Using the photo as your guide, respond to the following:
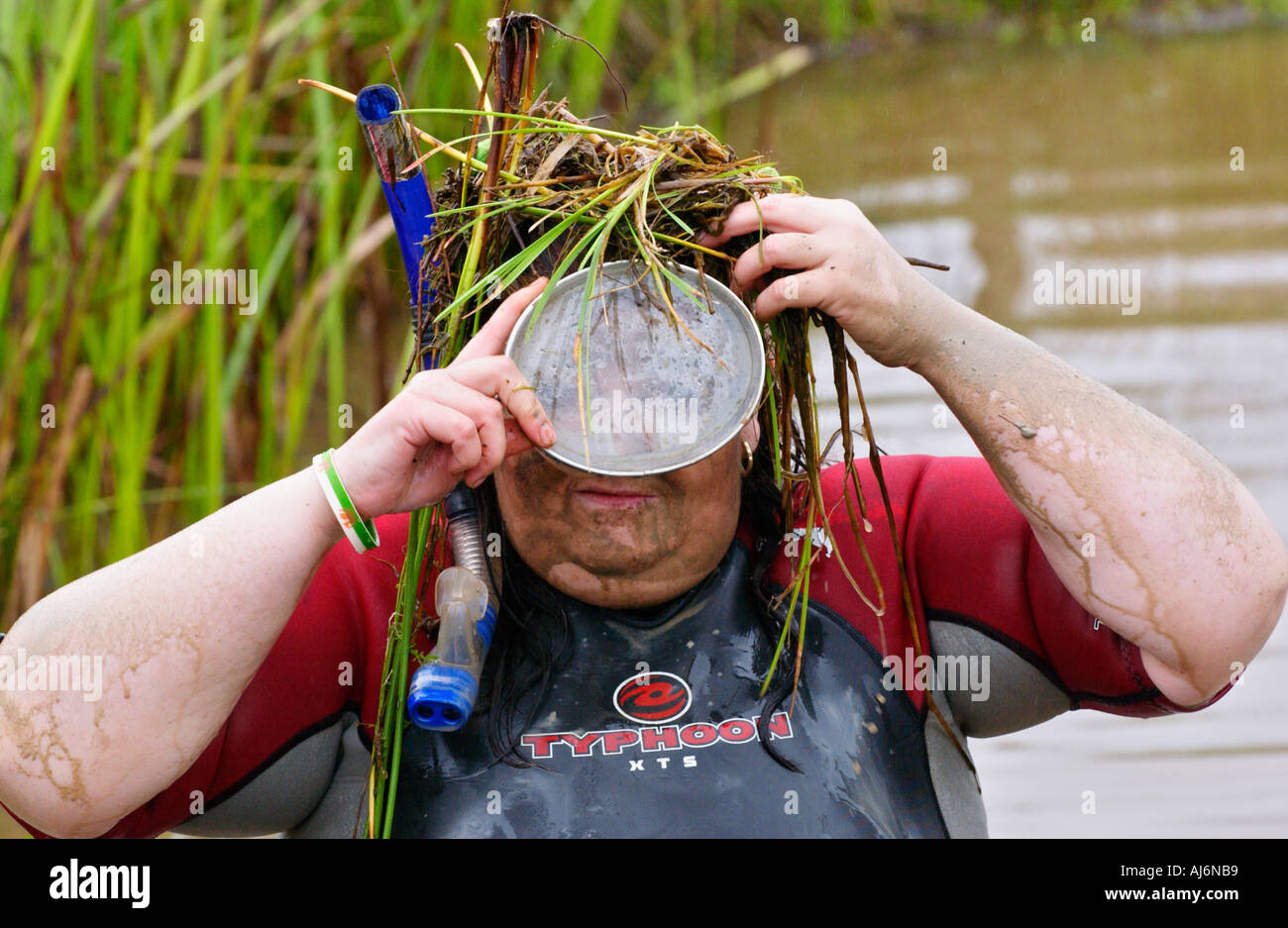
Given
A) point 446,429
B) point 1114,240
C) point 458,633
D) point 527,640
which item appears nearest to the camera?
point 446,429

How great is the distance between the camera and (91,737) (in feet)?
4.68

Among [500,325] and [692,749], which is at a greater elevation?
[500,325]

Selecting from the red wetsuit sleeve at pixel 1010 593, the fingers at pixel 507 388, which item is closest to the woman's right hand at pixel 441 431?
the fingers at pixel 507 388

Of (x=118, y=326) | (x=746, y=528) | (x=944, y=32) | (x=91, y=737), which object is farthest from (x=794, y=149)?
(x=91, y=737)

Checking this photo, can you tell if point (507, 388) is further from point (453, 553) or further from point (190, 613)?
point (190, 613)

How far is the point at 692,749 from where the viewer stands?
1542 mm

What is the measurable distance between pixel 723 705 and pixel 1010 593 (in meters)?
0.33

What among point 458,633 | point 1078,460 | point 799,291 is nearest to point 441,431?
point 458,633

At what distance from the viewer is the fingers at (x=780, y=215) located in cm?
146

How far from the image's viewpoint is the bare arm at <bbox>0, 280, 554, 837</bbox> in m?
1.42

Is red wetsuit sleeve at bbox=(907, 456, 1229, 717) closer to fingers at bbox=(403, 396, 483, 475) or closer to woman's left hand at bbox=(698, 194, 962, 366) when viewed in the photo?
woman's left hand at bbox=(698, 194, 962, 366)

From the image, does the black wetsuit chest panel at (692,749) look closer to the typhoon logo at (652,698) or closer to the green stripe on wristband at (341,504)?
the typhoon logo at (652,698)

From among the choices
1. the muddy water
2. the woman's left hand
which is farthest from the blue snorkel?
the muddy water

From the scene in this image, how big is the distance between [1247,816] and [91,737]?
2001 millimetres
